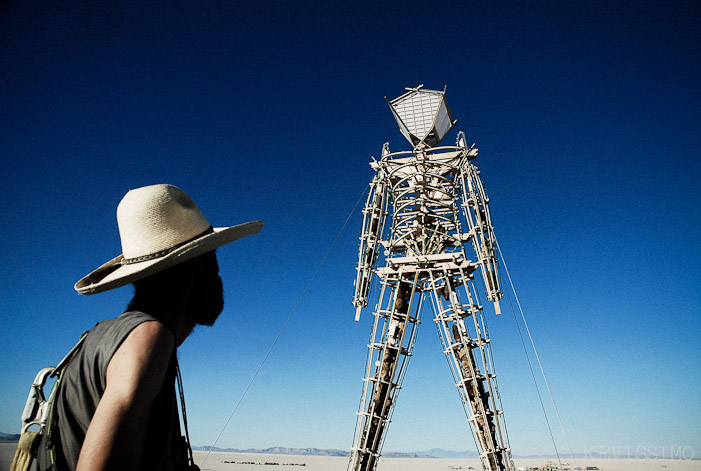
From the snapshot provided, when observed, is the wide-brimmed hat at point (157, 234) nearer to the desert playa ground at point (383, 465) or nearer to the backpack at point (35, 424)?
the backpack at point (35, 424)

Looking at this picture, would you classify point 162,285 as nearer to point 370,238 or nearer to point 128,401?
point 128,401

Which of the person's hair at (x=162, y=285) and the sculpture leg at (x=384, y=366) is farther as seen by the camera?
the sculpture leg at (x=384, y=366)

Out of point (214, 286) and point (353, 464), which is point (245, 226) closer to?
point (214, 286)

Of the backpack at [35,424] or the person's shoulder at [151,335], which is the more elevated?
the person's shoulder at [151,335]

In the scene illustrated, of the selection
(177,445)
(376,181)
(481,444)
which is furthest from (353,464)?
(177,445)

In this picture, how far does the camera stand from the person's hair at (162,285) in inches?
74.9

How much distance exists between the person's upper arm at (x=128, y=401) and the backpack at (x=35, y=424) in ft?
1.32

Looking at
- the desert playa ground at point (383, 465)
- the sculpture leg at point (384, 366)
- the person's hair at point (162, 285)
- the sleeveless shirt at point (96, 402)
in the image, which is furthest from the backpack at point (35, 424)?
the desert playa ground at point (383, 465)

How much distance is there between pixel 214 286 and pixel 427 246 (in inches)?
444

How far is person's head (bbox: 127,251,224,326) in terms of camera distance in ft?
6.24

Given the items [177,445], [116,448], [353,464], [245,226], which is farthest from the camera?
[353,464]

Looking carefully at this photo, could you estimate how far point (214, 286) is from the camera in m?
2.01

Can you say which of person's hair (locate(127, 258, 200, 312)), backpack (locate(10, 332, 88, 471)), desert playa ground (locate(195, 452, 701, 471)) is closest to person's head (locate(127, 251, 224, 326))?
person's hair (locate(127, 258, 200, 312))

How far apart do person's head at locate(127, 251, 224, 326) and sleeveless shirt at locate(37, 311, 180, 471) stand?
219 millimetres
